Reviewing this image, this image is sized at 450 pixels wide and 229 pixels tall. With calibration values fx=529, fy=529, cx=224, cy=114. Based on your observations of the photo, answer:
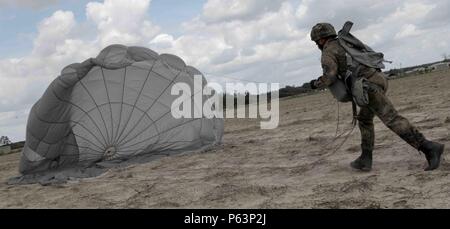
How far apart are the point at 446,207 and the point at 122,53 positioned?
596cm

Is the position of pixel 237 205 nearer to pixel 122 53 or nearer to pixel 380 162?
pixel 380 162

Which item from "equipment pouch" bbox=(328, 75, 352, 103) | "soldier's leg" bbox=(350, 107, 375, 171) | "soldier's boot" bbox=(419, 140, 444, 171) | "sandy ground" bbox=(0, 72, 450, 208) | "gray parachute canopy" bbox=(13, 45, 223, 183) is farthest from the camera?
"gray parachute canopy" bbox=(13, 45, 223, 183)

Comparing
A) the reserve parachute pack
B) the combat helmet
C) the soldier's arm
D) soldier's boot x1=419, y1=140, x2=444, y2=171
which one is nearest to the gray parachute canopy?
the combat helmet

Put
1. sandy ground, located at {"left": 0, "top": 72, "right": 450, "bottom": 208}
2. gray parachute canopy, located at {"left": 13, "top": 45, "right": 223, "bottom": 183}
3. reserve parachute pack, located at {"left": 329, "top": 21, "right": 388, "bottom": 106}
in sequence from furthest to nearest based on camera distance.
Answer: gray parachute canopy, located at {"left": 13, "top": 45, "right": 223, "bottom": 183} < reserve parachute pack, located at {"left": 329, "top": 21, "right": 388, "bottom": 106} < sandy ground, located at {"left": 0, "top": 72, "right": 450, "bottom": 208}

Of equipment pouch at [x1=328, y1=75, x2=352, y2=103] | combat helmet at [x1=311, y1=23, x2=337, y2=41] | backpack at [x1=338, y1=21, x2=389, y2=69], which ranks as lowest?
equipment pouch at [x1=328, y1=75, x2=352, y2=103]

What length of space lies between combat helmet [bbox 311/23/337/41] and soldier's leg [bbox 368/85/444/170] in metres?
0.75

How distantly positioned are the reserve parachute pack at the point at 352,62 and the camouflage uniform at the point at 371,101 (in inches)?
2.3

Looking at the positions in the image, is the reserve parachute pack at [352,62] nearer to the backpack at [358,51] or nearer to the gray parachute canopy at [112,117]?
the backpack at [358,51]

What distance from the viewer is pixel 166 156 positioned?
955 cm

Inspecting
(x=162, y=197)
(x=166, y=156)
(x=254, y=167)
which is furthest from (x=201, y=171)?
(x=166, y=156)

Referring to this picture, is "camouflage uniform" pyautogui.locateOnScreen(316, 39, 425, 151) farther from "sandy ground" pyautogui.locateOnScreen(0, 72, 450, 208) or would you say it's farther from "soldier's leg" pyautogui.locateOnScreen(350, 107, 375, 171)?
"sandy ground" pyautogui.locateOnScreen(0, 72, 450, 208)

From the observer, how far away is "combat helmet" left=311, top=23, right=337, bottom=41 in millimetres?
5641

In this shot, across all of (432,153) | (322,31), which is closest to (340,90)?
(322,31)

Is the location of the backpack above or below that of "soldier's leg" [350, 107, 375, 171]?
above
